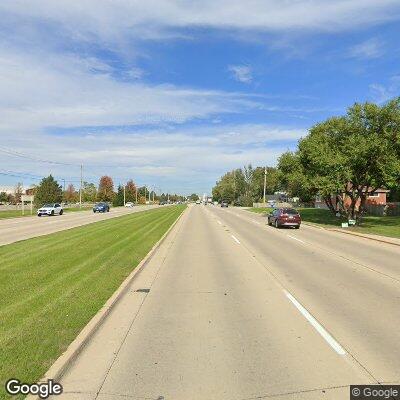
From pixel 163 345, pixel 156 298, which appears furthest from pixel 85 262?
pixel 163 345

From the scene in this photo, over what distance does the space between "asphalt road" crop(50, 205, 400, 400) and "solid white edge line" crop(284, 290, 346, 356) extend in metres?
0.02

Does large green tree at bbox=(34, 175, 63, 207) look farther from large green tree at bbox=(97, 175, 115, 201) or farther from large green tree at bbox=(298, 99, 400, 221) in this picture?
large green tree at bbox=(298, 99, 400, 221)

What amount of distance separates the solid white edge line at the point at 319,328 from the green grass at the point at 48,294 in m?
3.66

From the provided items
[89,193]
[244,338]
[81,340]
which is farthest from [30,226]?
[89,193]

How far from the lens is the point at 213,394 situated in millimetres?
5090

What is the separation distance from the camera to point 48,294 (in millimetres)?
9773

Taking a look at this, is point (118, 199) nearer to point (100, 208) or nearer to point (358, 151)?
point (100, 208)

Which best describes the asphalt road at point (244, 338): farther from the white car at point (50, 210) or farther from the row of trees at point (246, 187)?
the row of trees at point (246, 187)

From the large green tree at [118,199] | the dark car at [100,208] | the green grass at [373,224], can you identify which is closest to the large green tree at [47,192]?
the dark car at [100,208]

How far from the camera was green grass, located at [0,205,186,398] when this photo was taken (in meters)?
6.07

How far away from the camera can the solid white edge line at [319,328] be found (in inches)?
259

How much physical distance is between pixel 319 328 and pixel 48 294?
5.41 meters

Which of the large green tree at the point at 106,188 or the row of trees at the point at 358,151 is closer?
the row of trees at the point at 358,151

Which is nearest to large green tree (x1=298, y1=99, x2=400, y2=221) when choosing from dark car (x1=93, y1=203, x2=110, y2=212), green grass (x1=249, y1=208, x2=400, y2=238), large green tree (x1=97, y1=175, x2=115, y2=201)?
green grass (x1=249, y1=208, x2=400, y2=238)
